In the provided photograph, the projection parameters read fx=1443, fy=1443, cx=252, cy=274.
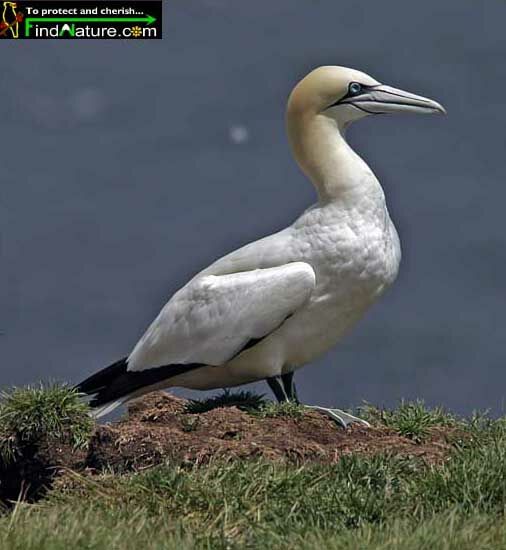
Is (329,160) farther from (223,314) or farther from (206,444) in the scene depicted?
(206,444)

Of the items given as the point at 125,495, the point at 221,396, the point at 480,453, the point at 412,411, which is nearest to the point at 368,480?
the point at 480,453

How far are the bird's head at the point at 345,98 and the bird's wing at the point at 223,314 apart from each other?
1470 millimetres

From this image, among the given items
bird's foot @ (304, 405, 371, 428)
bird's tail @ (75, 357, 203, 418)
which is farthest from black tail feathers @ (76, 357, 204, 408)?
bird's foot @ (304, 405, 371, 428)

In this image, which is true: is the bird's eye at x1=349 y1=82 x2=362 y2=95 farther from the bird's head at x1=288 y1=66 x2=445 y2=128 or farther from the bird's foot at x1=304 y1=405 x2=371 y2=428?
the bird's foot at x1=304 y1=405 x2=371 y2=428

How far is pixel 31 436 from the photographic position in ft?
37.8

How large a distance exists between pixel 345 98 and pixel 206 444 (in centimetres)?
358

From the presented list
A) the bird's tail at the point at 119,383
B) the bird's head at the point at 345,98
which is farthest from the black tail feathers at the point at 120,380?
the bird's head at the point at 345,98

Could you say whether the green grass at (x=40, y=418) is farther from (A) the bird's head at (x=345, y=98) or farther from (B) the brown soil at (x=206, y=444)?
(A) the bird's head at (x=345, y=98)

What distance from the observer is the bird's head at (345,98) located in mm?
12305

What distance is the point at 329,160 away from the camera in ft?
40.0

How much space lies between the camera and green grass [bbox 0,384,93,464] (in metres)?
11.5

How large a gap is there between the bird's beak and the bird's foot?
267 cm

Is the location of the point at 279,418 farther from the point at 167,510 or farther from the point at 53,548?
the point at 53,548

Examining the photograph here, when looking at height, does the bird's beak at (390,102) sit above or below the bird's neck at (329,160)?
above
